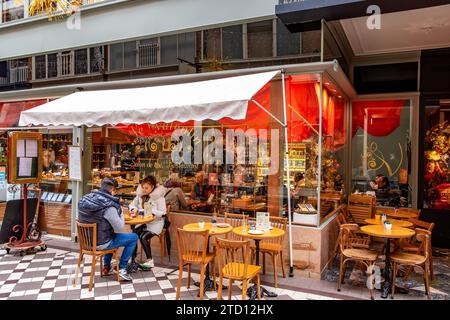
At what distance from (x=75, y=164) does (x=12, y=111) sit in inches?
112

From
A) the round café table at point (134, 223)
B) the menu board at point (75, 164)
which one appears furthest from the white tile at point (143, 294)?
the menu board at point (75, 164)

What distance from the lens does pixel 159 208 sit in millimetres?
6309

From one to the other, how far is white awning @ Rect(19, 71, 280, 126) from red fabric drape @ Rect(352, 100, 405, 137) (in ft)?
13.6

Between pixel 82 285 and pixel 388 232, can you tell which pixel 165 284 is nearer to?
pixel 82 285

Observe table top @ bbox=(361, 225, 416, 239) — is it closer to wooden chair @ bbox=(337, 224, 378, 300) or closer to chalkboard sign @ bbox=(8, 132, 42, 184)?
wooden chair @ bbox=(337, 224, 378, 300)

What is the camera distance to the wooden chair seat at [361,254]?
5.12m

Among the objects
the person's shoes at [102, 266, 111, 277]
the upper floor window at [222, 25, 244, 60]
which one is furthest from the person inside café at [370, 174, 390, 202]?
the person's shoes at [102, 266, 111, 277]

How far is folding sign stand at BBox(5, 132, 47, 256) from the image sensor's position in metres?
7.02

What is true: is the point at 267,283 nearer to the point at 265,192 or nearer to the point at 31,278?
the point at 265,192

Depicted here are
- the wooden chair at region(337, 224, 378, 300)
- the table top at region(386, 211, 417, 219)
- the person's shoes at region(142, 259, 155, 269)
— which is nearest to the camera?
the wooden chair at region(337, 224, 378, 300)

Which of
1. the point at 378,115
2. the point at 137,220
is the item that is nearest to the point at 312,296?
the point at 137,220

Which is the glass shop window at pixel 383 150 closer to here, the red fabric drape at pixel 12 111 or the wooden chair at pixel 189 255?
the wooden chair at pixel 189 255

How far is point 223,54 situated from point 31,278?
16.4 feet
